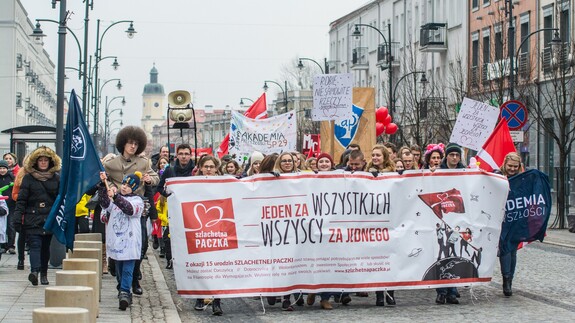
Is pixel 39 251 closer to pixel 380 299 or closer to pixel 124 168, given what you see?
pixel 124 168

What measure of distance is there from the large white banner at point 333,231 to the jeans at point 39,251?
2.94 m

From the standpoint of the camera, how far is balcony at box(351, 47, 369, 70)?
77438 mm

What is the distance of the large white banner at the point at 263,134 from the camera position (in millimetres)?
28062

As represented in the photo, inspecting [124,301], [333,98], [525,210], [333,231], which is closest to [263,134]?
[333,98]

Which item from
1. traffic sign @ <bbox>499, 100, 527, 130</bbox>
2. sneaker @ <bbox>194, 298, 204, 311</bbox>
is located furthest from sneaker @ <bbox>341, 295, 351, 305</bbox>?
traffic sign @ <bbox>499, 100, 527, 130</bbox>

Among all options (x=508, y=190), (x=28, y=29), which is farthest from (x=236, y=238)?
(x=28, y=29)

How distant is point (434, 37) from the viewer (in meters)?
59.8

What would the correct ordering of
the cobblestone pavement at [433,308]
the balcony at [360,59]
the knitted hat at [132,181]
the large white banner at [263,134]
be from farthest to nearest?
the balcony at [360,59] → the large white banner at [263,134] → the knitted hat at [132,181] → the cobblestone pavement at [433,308]

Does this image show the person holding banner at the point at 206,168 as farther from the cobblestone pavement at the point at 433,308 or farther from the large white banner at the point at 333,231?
the large white banner at the point at 333,231

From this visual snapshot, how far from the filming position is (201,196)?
1308cm

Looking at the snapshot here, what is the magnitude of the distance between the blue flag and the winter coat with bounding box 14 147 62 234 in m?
5.79

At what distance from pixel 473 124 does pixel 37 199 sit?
697 centimetres

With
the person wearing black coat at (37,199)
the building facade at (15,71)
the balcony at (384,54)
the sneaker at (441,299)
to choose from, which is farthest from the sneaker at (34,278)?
the building facade at (15,71)

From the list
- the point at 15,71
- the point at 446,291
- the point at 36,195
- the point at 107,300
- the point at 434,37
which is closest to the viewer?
the point at 446,291
